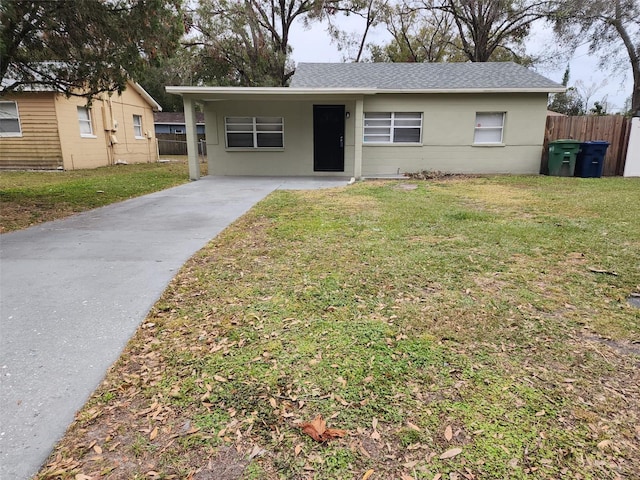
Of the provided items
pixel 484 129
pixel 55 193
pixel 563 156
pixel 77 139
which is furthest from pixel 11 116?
pixel 563 156

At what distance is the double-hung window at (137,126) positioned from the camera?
70.7ft

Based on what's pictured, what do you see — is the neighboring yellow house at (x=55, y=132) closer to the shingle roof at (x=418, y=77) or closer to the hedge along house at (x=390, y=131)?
the hedge along house at (x=390, y=131)

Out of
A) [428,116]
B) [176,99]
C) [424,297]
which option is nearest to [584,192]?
[428,116]

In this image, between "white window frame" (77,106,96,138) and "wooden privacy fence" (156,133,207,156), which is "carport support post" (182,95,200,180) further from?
"wooden privacy fence" (156,133,207,156)

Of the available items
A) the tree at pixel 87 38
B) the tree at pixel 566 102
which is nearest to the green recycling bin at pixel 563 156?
the tree at pixel 87 38

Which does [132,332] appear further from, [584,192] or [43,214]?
[584,192]

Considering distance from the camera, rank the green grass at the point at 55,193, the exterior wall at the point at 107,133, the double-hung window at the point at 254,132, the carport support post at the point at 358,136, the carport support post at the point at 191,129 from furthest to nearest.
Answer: the exterior wall at the point at 107,133, the double-hung window at the point at 254,132, the carport support post at the point at 358,136, the carport support post at the point at 191,129, the green grass at the point at 55,193

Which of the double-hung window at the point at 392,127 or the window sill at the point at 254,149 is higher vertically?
the double-hung window at the point at 392,127

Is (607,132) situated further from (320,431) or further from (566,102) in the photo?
(566,102)

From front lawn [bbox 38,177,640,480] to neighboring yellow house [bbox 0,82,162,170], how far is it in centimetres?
1364

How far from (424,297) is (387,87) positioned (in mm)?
11788

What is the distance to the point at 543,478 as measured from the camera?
1.70 metres

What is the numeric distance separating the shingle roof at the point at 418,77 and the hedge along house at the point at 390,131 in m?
0.08

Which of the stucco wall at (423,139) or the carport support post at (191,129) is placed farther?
the stucco wall at (423,139)
